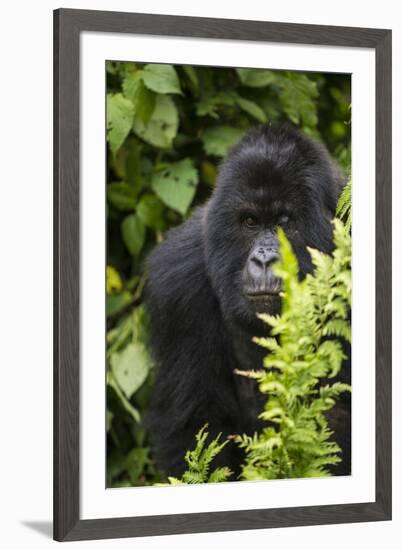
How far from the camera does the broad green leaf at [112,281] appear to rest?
18.2 ft

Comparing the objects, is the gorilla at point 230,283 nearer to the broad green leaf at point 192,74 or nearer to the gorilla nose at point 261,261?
the gorilla nose at point 261,261

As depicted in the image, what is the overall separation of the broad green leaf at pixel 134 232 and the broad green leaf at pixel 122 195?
0.07m

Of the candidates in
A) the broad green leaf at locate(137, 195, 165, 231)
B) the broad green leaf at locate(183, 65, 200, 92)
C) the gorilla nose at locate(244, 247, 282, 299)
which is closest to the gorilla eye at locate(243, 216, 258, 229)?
the gorilla nose at locate(244, 247, 282, 299)

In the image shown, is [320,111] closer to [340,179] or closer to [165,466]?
[340,179]

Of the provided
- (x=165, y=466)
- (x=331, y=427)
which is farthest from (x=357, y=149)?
(x=165, y=466)

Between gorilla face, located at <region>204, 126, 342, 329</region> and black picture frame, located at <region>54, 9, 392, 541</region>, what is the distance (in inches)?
13.8

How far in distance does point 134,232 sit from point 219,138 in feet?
2.11

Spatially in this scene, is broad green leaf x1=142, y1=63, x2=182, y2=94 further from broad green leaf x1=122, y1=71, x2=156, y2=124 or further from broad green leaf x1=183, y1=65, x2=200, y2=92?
broad green leaf x1=183, y1=65, x2=200, y2=92

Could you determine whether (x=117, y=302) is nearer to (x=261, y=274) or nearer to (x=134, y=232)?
(x=134, y=232)

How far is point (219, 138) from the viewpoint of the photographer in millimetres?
5273

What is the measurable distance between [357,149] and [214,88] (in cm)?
138

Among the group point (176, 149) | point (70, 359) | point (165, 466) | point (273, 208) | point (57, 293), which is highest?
point (176, 149)

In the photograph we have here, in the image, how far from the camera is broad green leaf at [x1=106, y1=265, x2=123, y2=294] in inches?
218

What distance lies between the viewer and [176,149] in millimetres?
5461
